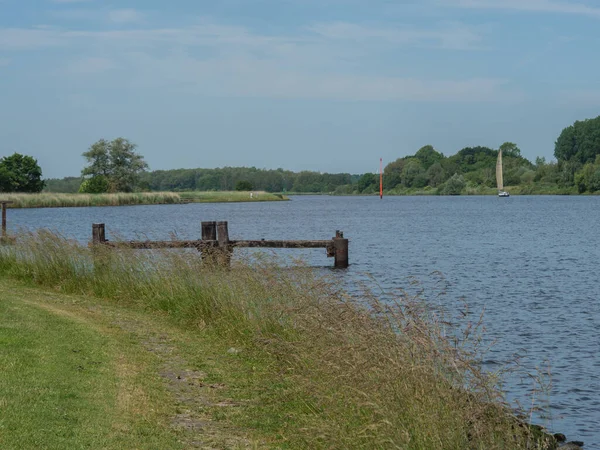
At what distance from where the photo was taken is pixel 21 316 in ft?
43.9

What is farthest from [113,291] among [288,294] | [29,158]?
[29,158]

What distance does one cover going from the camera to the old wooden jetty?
18984 mm

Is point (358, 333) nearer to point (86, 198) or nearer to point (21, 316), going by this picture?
point (21, 316)

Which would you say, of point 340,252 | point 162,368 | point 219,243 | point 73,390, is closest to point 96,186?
point 340,252

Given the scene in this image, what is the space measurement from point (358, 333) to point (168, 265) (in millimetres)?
7877

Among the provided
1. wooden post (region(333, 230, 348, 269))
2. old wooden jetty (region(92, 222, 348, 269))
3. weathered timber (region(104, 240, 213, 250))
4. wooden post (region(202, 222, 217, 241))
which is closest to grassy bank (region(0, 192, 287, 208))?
wooden post (region(333, 230, 348, 269))

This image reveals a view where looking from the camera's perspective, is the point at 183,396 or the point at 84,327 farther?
the point at 84,327

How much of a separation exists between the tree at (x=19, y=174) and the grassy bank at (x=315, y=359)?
320ft

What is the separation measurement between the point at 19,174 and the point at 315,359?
11005 centimetres

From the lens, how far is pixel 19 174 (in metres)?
111

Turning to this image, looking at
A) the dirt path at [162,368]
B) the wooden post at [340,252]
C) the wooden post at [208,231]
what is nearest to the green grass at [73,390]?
the dirt path at [162,368]

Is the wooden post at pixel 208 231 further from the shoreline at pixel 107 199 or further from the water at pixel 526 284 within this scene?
the shoreline at pixel 107 199

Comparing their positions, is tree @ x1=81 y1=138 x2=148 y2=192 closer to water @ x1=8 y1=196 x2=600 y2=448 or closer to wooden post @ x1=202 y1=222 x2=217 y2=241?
water @ x1=8 y1=196 x2=600 y2=448

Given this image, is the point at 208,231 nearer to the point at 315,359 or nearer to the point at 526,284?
the point at 526,284
